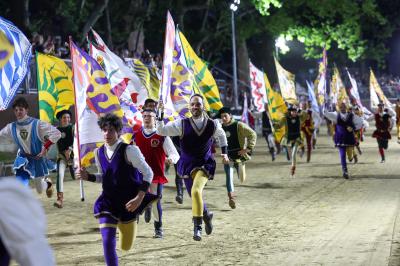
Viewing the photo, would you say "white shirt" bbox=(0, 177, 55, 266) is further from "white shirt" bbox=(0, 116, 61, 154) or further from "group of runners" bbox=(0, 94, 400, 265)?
"white shirt" bbox=(0, 116, 61, 154)

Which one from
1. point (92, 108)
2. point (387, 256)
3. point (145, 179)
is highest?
point (92, 108)

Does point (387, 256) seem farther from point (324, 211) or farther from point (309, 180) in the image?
point (309, 180)

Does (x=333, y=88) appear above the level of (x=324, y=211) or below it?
above

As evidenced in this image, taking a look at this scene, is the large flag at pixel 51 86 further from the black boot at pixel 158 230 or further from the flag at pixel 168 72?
the black boot at pixel 158 230

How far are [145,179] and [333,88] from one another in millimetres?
25706

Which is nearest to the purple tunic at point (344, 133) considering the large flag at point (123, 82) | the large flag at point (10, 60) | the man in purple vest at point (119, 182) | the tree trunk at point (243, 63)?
the large flag at point (123, 82)

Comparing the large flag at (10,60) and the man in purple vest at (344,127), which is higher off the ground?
the large flag at (10,60)

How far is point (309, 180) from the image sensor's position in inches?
685

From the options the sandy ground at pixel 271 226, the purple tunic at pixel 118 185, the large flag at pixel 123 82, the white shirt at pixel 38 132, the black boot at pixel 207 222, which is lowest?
the sandy ground at pixel 271 226

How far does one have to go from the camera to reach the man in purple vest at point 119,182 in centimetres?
706

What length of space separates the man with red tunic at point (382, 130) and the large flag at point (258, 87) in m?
5.59

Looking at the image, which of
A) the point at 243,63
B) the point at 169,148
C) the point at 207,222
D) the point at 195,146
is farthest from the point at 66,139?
the point at 243,63

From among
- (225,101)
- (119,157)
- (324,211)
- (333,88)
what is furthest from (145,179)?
(225,101)

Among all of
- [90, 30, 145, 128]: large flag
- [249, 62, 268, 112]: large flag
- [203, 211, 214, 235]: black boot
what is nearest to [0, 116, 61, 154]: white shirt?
[90, 30, 145, 128]: large flag
